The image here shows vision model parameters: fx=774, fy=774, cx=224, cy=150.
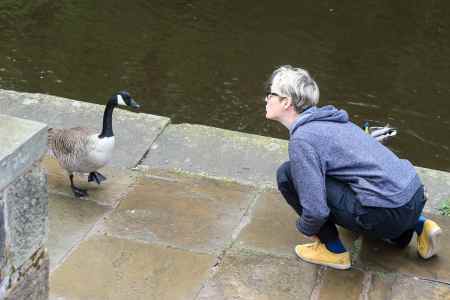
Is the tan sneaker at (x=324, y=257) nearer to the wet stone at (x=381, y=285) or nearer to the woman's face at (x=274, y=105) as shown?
the wet stone at (x=381, y=285)

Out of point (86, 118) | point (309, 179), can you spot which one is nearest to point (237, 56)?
point (86, 118)

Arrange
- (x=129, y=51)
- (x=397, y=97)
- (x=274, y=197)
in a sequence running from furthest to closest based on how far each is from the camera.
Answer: (x=129, y=51) → (x=397, y=97) → (x=274, y=197)

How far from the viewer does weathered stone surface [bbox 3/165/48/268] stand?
9.34 feet

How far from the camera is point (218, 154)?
5645mm

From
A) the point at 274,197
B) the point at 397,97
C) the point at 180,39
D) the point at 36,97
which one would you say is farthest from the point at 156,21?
the point at 274,197

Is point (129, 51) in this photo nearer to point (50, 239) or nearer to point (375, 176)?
point (50, 239)

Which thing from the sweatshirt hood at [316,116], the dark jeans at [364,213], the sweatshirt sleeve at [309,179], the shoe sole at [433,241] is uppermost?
the sweatshirt hood at [316,116]

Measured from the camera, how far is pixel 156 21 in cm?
1007

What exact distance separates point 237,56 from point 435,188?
435cm

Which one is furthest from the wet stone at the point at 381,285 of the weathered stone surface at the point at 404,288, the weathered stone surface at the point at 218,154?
the weathered stone surface at the point at 218,154

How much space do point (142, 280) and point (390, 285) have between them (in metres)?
1.36

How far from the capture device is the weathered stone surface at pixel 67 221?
441 centimetres

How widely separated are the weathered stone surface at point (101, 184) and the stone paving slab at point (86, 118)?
0.26 metres

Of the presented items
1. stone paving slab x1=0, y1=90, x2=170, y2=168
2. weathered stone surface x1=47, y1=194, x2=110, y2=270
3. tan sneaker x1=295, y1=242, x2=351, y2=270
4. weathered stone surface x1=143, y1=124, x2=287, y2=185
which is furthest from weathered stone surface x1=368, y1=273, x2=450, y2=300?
stone paving slab x1=0, y1=90, x2=170, y2=168
